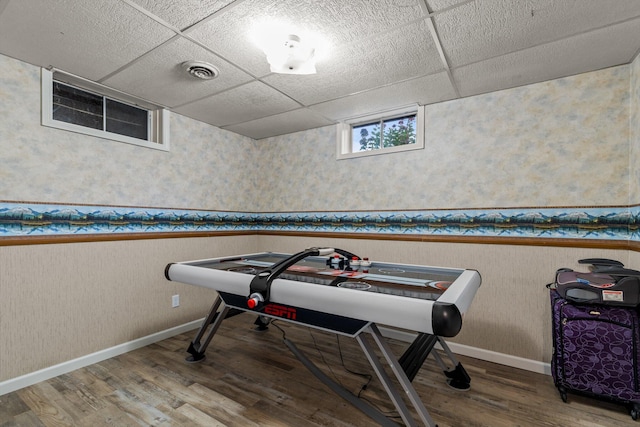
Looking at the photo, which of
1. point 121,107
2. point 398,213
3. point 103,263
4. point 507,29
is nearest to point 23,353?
point 103,263

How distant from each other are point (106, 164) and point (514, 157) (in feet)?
11.2

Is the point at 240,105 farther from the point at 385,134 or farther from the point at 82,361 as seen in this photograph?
the point at 82,361

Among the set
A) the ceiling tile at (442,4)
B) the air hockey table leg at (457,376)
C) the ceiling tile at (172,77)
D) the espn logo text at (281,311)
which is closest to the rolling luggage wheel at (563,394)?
the air hockey table leg at (457,376)

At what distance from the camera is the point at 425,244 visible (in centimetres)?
272

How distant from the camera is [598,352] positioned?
178cm

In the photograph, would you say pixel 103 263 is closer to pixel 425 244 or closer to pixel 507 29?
pixel 425 244

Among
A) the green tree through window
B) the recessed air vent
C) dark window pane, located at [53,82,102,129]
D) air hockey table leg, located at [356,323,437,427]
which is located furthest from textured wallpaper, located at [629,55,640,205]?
dark window pane, located at [53,82,102,129]

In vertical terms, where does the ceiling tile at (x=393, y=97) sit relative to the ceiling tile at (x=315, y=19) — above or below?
below

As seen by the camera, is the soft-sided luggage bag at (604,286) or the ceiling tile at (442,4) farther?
the soft-sided luggage bag at (604,286)

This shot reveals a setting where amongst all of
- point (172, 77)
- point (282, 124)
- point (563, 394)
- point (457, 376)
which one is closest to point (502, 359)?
point (563, 394)

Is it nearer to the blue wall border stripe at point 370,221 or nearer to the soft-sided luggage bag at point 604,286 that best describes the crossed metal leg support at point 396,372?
the soft-sided luggage bag at point 604,286

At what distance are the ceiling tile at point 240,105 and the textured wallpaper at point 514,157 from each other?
0.92 meters

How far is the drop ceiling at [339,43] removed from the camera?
1.52 metres

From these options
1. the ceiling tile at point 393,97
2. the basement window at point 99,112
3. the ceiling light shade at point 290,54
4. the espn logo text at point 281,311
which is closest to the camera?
the espn logo text at point 281,311
